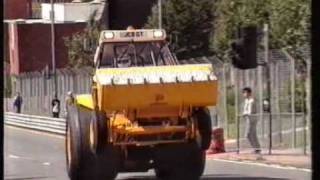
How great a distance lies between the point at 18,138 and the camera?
103ft

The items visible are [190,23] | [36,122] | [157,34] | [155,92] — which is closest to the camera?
[155,92]

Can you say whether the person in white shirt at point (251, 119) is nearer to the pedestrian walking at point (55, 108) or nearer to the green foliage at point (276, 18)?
the green foliage at point (276, 18)

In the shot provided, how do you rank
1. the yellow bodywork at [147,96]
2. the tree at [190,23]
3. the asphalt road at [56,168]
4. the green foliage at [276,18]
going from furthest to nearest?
the tree at [190,23] < the green foliage at [276,18] < the asphalt road at [56,168] < the yellow bodywork at [147,96]

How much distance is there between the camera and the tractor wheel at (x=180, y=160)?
45.5ft

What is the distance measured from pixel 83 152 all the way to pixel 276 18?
11.0 meters

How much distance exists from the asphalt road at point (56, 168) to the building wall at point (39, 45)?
54.5 feet

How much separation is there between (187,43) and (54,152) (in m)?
25.3

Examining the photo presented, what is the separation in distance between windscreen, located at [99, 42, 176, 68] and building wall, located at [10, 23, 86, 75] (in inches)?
1123

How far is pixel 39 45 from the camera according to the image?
1850 inches

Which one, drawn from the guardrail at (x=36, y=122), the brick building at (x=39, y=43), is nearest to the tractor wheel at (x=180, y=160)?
the guardrail at (x=36, y=122)

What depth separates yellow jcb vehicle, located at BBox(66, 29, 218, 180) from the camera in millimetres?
13203

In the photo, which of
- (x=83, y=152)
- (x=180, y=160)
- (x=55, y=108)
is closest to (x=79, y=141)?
(x=83, y=152)

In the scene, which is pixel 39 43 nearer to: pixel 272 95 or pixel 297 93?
pixel 272 95
